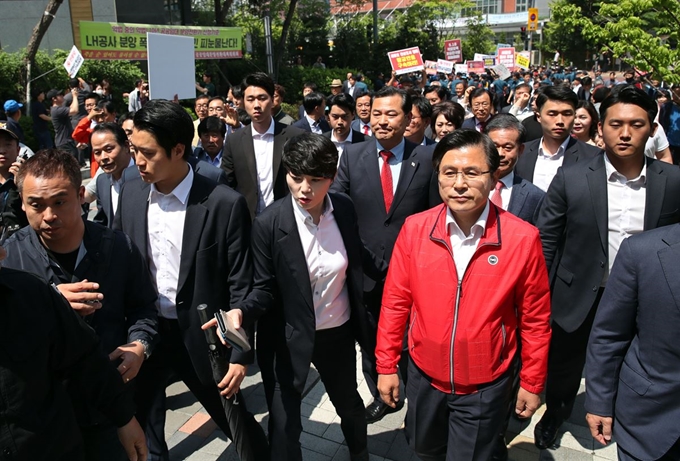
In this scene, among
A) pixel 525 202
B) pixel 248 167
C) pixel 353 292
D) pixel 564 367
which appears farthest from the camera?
pixel 248 167

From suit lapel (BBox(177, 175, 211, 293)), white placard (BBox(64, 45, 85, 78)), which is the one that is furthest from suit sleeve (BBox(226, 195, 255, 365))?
white placard (BBox(64, 45, 85, 78))

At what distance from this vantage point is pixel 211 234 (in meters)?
2.77

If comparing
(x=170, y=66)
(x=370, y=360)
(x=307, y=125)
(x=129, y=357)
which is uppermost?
(x=170, y=66)

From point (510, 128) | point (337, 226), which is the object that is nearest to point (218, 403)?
point (337, 226)

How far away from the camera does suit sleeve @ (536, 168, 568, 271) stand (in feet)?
10.5

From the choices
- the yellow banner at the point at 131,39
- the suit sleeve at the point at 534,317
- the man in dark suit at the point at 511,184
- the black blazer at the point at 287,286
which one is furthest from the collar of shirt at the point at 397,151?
the yellow banner at the point at 131,39

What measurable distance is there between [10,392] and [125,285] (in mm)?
888

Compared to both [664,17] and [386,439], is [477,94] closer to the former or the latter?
[664,17]

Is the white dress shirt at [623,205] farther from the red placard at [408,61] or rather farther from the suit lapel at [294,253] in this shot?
the red placard at [408,61]

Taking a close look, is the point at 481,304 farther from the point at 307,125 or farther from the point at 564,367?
the point at 307,125

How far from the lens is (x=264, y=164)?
466cm

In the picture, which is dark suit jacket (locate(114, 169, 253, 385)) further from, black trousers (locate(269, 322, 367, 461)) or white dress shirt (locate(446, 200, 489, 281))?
white dress shirt (locate(446, 200, 489, 281))

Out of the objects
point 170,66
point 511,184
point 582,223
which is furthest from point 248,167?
point 170,66

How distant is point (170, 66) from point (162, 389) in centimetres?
579
